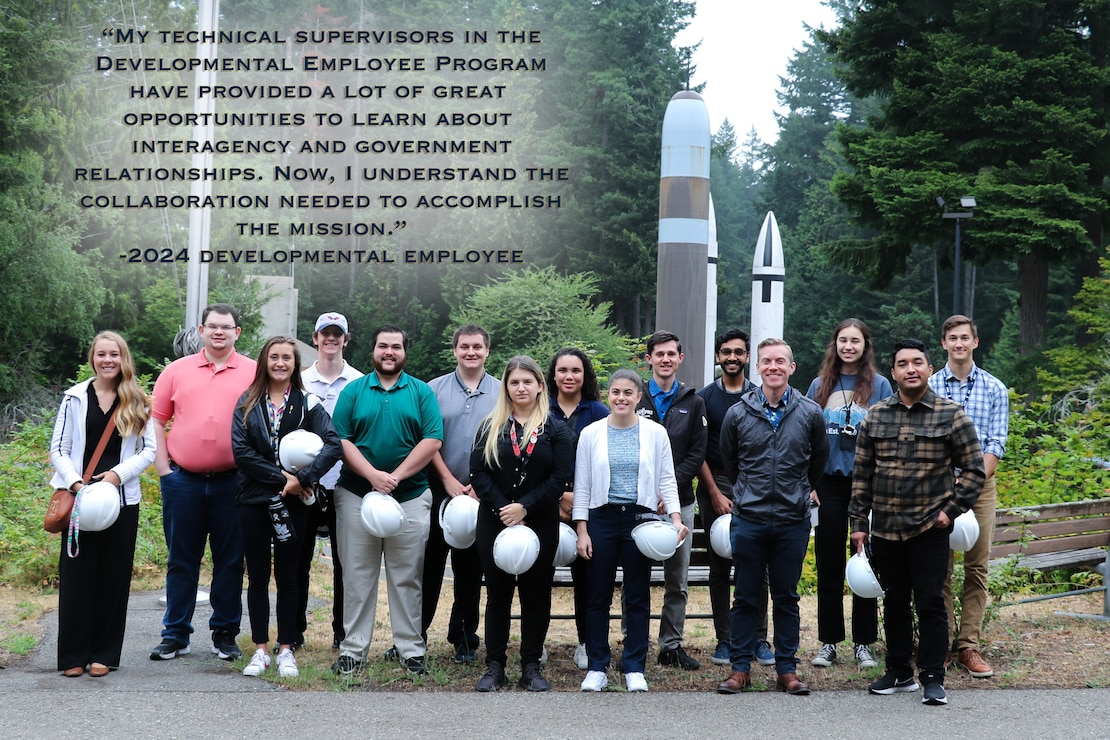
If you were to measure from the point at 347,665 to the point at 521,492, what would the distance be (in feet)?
4.44

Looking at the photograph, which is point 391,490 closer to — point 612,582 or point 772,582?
point 612,582

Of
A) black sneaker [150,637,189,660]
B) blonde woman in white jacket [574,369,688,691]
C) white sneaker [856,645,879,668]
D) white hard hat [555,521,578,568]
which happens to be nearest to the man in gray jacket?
blonde woman in white jacket [574,369,688,691]

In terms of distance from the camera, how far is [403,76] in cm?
4344

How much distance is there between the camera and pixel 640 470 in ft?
19.3

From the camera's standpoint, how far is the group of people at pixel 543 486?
582 cm

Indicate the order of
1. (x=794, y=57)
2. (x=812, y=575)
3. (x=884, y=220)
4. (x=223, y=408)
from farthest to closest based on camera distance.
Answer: (x=794, y=57) < (x=884, y=220) < (x=812, y=575) < (x=223, y=408)

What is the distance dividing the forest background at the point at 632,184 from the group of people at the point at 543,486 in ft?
17.6

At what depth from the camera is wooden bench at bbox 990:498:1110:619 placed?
765 cm

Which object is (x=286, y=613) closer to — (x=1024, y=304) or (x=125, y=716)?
(x=125, y=716)

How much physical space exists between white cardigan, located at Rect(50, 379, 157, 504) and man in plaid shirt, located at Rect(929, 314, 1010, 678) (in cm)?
442

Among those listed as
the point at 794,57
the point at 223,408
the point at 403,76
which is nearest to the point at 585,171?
the point at 403,76

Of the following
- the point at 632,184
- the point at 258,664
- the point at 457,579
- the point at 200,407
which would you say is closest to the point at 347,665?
the point at 258,664

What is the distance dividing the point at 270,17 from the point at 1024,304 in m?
37.2

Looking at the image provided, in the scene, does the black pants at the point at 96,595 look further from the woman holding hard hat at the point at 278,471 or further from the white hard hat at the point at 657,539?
the white hard hat at the point at 657,539
